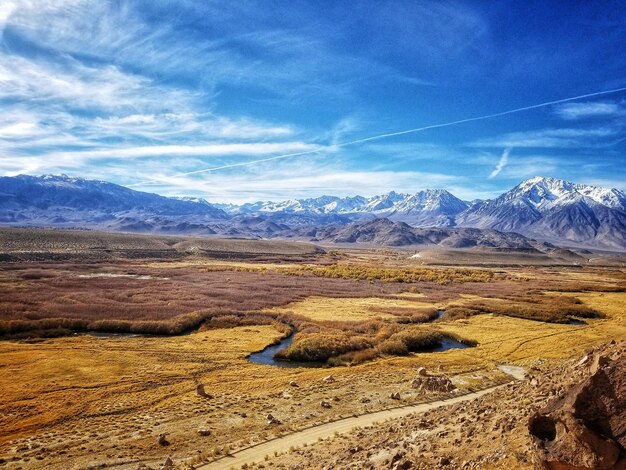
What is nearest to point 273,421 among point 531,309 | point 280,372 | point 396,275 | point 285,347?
point 280,372

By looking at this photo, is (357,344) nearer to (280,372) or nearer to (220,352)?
(280,372)

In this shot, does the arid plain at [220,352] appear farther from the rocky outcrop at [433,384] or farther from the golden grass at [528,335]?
the rocky outcrop at [433,384]

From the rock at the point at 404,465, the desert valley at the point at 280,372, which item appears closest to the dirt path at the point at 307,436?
the desert valley at the point at 280,372

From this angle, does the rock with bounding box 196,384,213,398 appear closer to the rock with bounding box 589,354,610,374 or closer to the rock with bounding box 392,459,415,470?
the rock with bounding box 392,459,415,470

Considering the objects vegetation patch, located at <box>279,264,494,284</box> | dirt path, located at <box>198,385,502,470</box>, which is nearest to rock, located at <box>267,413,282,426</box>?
dirt path, located at <box>198,385,502,470</box>

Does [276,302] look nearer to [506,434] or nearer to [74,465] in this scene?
[74,465]
